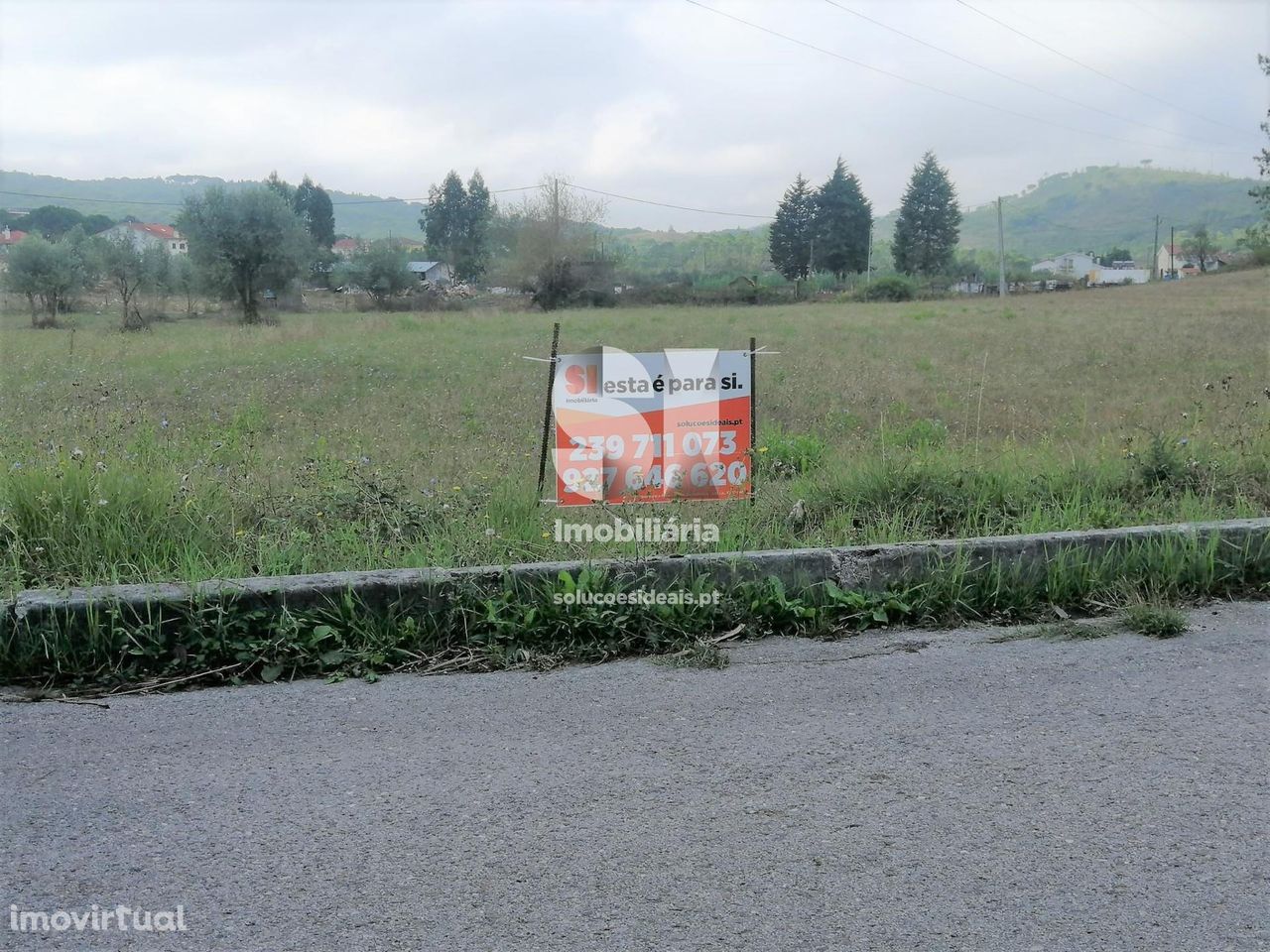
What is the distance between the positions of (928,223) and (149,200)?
4550cm

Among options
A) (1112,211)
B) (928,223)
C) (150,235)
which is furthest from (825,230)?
(1112,211)

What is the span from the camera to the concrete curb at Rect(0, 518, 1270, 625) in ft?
12.8

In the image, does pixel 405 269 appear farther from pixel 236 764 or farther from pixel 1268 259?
pixel 1268 259

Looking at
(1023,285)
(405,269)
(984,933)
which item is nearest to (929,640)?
(984,933)

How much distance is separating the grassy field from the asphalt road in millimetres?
1109

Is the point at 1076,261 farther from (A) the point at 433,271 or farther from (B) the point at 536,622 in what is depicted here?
(B) the point at 536,622

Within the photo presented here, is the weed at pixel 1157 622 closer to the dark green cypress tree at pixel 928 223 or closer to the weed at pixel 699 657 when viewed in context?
the weed at pixel 699 657

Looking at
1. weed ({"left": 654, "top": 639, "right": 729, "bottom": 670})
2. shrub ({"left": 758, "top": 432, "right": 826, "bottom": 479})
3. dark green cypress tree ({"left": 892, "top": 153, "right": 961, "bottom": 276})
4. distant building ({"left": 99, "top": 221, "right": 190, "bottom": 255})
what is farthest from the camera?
dark green cypress tree ({"left": 892, "top": 153, "right": 961, "bottom": 276})

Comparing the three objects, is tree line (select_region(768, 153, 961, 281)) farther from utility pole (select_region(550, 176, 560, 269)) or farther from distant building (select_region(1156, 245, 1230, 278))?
distant building (select_region(1156, 245, 1230, 278))

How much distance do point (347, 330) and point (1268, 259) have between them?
180 ft

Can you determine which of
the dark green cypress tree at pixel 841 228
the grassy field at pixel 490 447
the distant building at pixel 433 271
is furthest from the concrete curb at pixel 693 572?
the dark green cypress tree at pixel 841 228

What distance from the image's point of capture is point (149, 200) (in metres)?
34.2

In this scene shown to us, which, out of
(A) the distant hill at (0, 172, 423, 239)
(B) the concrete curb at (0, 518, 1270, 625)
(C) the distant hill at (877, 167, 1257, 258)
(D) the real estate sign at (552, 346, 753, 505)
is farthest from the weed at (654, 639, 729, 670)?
(C) the distant hill at (877, 167, 1257, 258)

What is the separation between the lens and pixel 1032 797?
2.85 m
